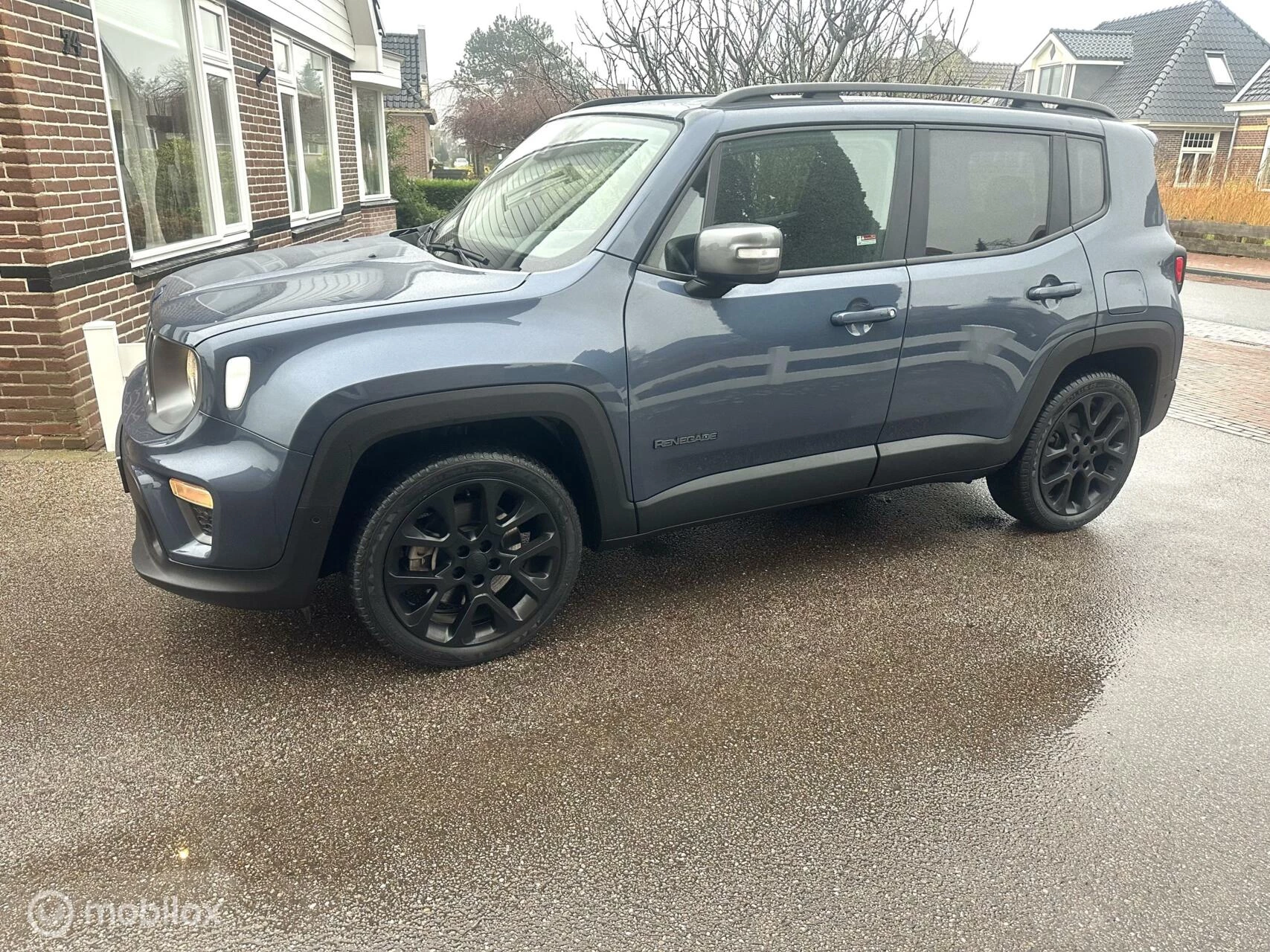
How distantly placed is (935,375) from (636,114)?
5.35ft

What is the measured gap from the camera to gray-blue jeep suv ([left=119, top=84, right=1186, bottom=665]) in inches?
112

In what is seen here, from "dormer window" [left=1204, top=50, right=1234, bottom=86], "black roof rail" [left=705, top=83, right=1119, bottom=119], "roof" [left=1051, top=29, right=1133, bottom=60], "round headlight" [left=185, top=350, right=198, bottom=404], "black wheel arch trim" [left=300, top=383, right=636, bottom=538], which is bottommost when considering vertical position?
"black wheel arch trim" [left=300, top=383, right=636, bottom=538]

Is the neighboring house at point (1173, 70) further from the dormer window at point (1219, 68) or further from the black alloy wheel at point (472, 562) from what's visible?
the black alloy wheel at point (472, 562)

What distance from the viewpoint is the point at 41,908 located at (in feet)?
7.22

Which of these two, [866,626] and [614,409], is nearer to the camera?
[614,409]

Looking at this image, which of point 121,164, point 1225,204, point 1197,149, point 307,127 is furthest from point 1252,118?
point 121,164

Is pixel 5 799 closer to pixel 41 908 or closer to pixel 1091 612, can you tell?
pixel 41 908

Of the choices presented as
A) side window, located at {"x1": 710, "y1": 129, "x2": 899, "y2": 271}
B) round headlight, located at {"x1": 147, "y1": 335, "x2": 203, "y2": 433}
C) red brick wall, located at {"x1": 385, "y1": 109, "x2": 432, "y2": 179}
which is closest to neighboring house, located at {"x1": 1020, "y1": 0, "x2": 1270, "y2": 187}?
red brick wall, located at {"x1": 385, "y1": 109, "x2": 432, "y2": 179}

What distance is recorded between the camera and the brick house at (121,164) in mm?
4980

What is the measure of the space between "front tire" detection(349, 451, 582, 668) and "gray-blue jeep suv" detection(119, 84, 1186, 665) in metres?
0.01

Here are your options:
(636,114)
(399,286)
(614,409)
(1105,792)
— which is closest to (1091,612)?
Result: (1105,792)

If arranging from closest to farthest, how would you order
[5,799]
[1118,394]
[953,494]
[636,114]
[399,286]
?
[5,799] < [399,286] < [636,114] < [1118,394] < [953,494]

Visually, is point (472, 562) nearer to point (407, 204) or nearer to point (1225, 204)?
point (407, 204)

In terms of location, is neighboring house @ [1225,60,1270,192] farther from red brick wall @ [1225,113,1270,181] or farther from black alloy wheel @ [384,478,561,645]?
black alloy wheel @ [384,478,561,645]
